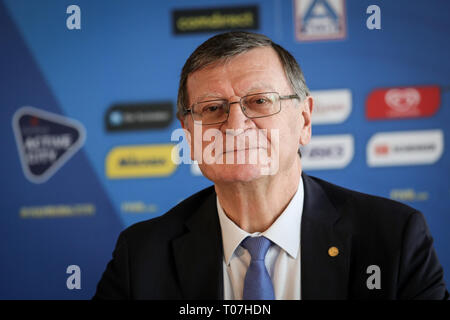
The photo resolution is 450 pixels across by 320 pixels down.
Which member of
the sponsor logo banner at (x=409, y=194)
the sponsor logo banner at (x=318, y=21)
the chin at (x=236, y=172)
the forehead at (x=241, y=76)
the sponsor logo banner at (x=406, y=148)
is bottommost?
the sponsor logo banner at (x=409, y=194)

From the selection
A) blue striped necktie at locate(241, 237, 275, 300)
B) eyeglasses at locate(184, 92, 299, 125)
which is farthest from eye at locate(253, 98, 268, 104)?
blue striped necktie at locate(241, 237, 275, 300)

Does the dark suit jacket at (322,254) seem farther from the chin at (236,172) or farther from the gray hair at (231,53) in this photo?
the gray hair at (231,53)

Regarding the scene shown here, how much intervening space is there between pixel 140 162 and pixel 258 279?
1590 mm

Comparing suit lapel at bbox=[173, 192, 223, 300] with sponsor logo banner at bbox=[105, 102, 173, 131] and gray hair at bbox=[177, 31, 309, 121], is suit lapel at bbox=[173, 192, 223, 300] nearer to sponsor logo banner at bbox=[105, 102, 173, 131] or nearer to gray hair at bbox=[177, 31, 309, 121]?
gray hair at bbox=[177, 31, 309, 121]

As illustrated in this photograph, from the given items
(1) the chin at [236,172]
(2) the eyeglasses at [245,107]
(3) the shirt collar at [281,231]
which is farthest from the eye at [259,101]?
(3) the shirt collar at [281,231]

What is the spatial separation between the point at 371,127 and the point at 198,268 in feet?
5.58

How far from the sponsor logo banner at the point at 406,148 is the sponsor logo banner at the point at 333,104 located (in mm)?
245

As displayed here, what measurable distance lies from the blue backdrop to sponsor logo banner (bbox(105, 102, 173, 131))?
41 millimetres

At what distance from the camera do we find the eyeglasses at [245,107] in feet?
4.67

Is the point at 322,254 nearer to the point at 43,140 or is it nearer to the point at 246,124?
the point at 246,124

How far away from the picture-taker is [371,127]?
2.74m

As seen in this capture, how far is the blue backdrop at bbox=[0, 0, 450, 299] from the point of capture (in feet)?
8.83

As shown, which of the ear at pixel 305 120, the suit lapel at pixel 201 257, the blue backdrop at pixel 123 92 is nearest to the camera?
the suit lapel at pixel 201 257
